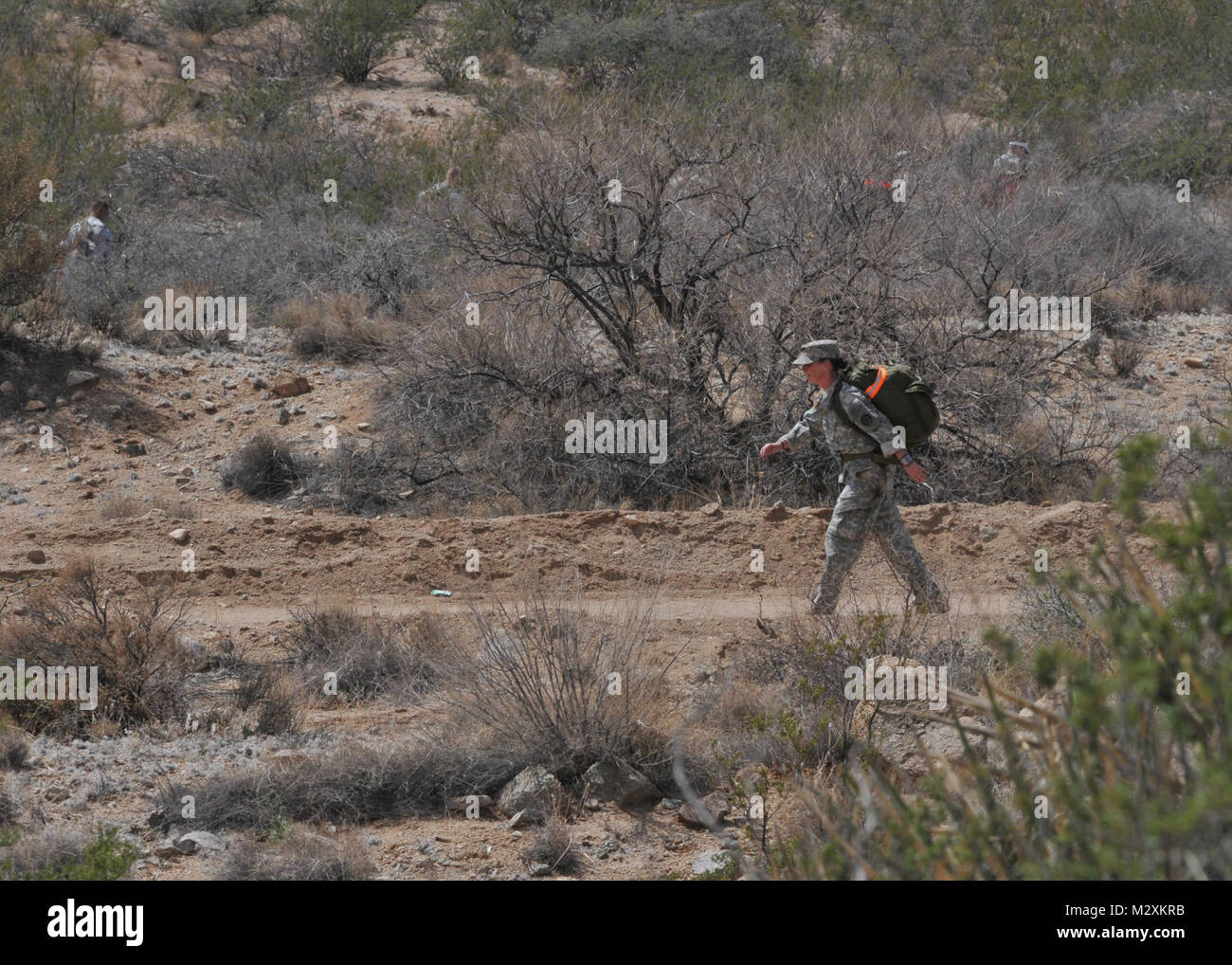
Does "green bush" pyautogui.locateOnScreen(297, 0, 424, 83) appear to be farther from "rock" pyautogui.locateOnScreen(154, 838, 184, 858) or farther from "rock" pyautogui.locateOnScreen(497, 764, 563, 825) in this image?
"rock" pyautogui.locateOnScreen(154, 838, 184, 858)

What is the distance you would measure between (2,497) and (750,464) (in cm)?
666

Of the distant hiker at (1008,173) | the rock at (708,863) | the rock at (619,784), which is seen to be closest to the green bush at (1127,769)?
the rock at (708,863)

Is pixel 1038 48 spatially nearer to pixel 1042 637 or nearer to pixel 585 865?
pixel 1042 637

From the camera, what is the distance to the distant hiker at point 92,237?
16.1 m

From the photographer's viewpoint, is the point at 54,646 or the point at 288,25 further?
the point at 288,25

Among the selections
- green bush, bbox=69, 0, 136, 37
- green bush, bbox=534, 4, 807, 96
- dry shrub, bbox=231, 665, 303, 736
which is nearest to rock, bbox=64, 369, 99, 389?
dry shrub, bbox=231, 665, 303, 736

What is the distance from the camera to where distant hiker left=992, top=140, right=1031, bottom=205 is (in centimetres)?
1526

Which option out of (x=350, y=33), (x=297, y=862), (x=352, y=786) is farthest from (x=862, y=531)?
(x=350, y=33)

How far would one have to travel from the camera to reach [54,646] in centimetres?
723

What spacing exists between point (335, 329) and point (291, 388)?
4.18ft

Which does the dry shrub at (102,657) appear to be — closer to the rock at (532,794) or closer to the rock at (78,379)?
the rock at (532,794)

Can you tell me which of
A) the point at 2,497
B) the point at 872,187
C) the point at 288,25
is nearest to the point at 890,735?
the point at 872,187

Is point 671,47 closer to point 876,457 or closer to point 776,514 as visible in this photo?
point 776,514

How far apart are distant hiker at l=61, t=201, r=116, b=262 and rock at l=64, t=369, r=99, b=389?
281 centimetres
